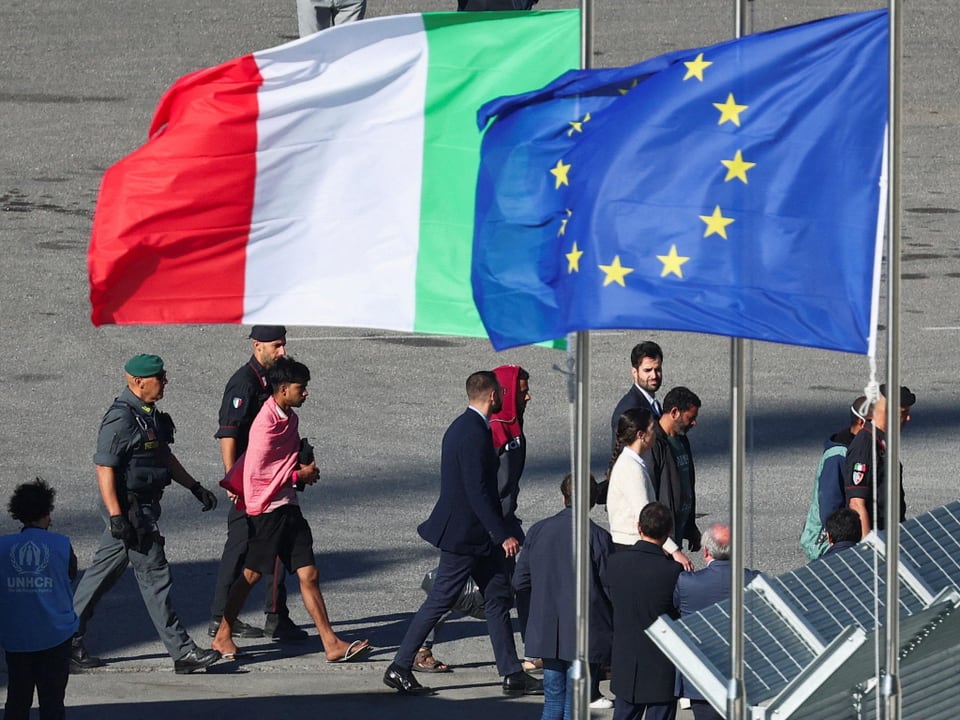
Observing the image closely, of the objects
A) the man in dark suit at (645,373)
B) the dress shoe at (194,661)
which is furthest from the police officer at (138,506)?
the man in dark suit at (645,373)

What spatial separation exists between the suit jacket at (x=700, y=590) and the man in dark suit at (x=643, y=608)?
9cm

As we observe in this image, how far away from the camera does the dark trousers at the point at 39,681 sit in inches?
338

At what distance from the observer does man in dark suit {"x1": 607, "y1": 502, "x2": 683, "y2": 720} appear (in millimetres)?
8344

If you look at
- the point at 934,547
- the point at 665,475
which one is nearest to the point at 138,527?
the point at 665,475

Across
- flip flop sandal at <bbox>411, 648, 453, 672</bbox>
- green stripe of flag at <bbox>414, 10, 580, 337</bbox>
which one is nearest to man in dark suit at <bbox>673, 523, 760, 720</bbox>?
green stripe of flag at <bbox>414, 10, 580, 337</bbox>

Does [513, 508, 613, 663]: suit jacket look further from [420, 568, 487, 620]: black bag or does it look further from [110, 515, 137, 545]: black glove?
[110, 515, 137, 545]: black glove

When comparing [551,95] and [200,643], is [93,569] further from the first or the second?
[551,95]

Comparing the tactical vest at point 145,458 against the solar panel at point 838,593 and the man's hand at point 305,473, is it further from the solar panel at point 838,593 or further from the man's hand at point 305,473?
the solar panel at point 838,593

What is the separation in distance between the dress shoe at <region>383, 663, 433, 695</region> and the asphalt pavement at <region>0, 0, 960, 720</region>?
121mm

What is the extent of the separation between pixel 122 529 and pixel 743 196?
473cm

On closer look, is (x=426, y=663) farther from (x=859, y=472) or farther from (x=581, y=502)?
(x=581, y=502)

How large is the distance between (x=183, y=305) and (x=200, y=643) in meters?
3.79

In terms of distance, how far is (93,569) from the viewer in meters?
10.3

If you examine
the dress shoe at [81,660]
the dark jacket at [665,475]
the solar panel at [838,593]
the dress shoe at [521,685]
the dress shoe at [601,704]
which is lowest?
the dress shoe at [601,704]
